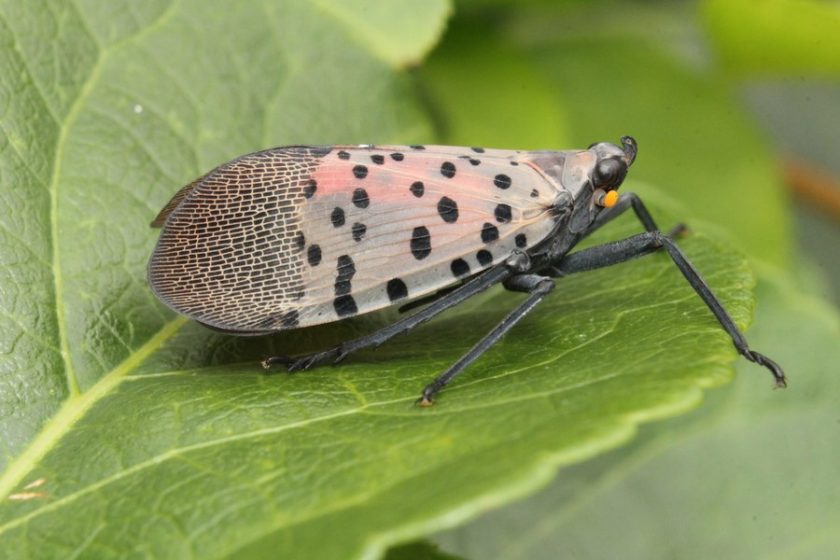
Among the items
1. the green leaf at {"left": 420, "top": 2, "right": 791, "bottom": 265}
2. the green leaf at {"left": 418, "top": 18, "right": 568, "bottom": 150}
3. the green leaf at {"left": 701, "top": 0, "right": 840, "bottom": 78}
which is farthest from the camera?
the green leaf at {"left": 420, "top": 2, "right": 791, "bottom": 265}

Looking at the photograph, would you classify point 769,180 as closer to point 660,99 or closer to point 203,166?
point 660,99

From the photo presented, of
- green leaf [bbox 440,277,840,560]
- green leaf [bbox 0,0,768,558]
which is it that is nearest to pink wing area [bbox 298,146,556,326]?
green leaf [bbox 0,0,768,558]

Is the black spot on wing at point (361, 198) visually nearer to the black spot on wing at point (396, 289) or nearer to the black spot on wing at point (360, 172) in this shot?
the black spot on wing at point (360, 172)

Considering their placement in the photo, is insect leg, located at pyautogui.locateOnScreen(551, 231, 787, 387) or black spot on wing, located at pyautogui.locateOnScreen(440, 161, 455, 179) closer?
insect leg, located at pyautogui.locateOnScreen(551, 231, 787, 387)

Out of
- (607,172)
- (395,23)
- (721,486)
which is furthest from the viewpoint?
(395,23)

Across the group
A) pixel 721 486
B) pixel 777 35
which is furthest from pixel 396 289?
pixel 777 35

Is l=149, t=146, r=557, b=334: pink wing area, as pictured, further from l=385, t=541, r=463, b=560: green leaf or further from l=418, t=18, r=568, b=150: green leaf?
l=418, t=18, r=568, b=150: green leaf

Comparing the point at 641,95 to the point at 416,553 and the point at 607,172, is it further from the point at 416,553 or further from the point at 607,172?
the point at 416,553
